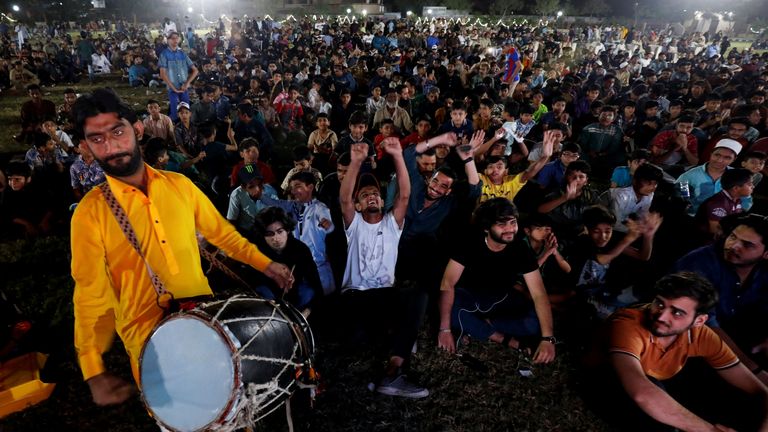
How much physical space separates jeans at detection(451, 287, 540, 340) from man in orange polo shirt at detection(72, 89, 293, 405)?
2416 mm

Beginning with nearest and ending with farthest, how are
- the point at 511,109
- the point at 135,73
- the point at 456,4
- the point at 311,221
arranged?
1. the point at 311,221
2. the point at 511,109
3. the point at 135,73
4. the point at 456,4

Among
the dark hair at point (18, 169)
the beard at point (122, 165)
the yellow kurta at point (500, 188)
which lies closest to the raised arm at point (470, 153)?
the yellow kurta at point (500, 188)

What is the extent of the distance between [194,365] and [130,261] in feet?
2.07

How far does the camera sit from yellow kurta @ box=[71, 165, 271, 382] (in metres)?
2.01

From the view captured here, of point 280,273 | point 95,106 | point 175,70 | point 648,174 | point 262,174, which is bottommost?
point 280,273

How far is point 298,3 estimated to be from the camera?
4972 centimetres

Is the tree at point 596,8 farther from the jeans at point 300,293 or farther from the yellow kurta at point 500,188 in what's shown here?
the jeans at point 300,293

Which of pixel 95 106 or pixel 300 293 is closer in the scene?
pixel 95 106

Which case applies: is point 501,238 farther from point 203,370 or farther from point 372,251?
point 203,370

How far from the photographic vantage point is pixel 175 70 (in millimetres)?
9664

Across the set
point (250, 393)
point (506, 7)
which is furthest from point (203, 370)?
point (506, 7)

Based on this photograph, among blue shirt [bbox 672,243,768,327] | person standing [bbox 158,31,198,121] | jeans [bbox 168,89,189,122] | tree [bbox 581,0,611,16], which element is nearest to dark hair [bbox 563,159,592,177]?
blue shirt [bbox 672,243,768,327]

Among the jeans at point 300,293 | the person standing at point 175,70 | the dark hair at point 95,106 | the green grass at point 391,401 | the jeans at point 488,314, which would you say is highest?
the person standing at point 175,70

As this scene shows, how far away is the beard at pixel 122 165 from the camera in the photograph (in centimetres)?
201
